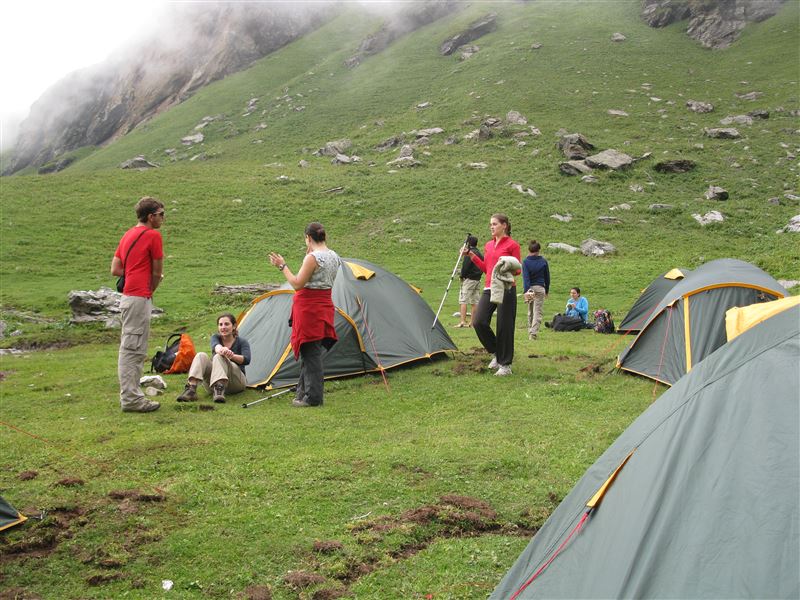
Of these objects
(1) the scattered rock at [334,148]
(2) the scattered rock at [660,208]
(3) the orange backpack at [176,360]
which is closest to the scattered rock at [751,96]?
(2) the scattered rock at [660,208]

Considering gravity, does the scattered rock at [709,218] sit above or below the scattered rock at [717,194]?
below

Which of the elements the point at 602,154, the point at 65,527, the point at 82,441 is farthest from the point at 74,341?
the point at 602,154

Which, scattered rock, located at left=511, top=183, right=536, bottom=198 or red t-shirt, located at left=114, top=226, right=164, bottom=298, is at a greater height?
red t-shirt, located at left=114, top=226, right=164, bottom=298

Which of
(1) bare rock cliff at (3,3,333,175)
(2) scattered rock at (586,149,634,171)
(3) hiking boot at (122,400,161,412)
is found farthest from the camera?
(1) bare rock cliff at (3,3,333,175)

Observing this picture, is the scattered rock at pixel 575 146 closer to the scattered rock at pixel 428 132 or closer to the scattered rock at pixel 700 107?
the scattered rock at pixel 428 132

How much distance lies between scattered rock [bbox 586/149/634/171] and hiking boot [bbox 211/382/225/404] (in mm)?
36399

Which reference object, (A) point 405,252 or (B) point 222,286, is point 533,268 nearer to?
(B) point 222,286

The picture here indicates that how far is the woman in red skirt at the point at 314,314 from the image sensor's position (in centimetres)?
1027

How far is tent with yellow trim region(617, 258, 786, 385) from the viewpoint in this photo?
421 inches

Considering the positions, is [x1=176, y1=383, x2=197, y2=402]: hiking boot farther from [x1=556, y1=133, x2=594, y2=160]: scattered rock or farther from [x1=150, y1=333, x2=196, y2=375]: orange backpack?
[x1=556, y1=133, x2=594, y2=160]: scattered rock

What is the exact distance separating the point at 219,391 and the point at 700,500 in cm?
868

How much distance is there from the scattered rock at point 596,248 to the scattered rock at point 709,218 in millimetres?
6582

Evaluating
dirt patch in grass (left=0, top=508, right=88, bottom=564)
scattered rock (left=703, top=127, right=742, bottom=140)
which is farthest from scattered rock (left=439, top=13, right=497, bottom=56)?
dirt patch in grass (left=0, top=508, right=88, bottom=564)

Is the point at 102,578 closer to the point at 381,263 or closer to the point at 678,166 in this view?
the point at 381,263
